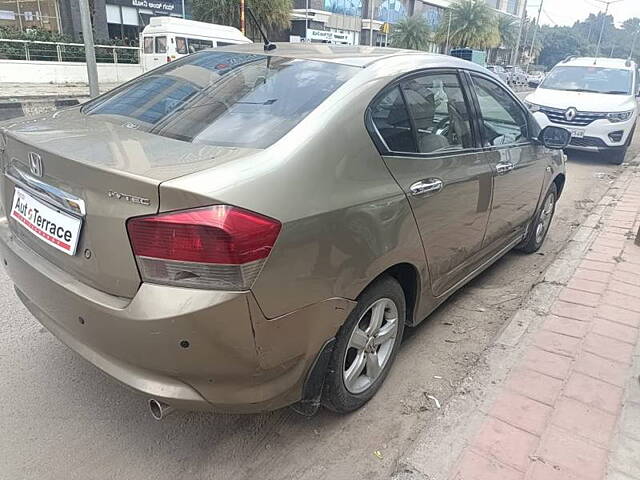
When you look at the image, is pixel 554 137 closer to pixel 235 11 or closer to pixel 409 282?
pixel 409 282

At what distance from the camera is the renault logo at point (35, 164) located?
2055 millimetres

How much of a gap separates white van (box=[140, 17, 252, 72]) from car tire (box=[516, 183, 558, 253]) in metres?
15.0

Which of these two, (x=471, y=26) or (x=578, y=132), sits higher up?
(x=471, y=26)

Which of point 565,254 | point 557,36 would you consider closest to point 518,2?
point 557,36

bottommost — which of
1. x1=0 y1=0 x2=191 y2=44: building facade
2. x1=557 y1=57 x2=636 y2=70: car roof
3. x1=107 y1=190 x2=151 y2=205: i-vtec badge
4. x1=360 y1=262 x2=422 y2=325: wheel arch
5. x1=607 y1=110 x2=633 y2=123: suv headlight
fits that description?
x1=360 y1=262 x2=422 y2=325: wheel arch

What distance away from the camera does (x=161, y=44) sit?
1855 cm

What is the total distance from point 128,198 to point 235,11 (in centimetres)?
2979

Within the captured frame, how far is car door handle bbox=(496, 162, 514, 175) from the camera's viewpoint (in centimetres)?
332

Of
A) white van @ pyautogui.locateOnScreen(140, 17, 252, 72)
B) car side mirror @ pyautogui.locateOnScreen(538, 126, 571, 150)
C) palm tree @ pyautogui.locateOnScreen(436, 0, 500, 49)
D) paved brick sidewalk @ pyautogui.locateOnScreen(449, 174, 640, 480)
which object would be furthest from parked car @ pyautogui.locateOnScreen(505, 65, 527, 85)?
paved brick sidewalk @ pyautogui.locateOnScreen(449, 174, 640, 480)

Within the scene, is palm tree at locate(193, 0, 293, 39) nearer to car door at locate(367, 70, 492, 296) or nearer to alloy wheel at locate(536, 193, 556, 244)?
alloy wheel at locate(536, 193, 556, 244)

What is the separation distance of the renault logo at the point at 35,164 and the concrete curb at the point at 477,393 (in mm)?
1893

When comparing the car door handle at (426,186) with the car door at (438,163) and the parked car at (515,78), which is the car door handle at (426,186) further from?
the parked car at (515,78)

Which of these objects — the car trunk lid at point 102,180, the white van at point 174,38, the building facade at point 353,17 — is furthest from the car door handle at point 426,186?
the building facade at point 353,17

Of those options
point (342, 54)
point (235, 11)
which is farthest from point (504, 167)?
point (235, 11)
